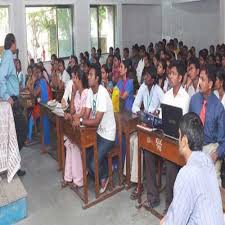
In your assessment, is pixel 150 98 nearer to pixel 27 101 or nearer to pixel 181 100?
pixel 181 100

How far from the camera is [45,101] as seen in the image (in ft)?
17.5

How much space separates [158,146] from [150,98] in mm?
862

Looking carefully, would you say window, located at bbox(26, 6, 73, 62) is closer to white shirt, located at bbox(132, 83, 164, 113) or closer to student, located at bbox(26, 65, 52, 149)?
student, located at bbox(26, 65, 52, 149)

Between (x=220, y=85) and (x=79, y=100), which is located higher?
(x=220, y=85)

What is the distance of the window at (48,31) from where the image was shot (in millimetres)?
8312

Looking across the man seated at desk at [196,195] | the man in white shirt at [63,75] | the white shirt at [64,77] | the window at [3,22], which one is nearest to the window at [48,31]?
the window at [3,22]

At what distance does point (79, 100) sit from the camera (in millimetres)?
4070

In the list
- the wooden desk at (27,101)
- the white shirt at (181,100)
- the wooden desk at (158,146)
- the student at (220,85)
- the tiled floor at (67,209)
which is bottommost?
the tiled floor at (67,209)

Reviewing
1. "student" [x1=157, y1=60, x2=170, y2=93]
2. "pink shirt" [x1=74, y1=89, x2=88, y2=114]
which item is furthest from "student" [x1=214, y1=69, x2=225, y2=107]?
"pink shirt" [x1=74, y1=89, x2=88, y2=114]

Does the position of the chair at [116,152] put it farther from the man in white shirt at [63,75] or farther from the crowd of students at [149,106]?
the man in white shirt at [63,75]

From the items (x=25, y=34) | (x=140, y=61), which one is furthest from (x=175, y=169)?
(x=25, y=34)

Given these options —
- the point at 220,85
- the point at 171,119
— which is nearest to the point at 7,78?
the point at 171,119

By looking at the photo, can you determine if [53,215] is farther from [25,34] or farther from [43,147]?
[25,34]

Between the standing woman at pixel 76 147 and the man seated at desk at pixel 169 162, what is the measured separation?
2.70 ft
